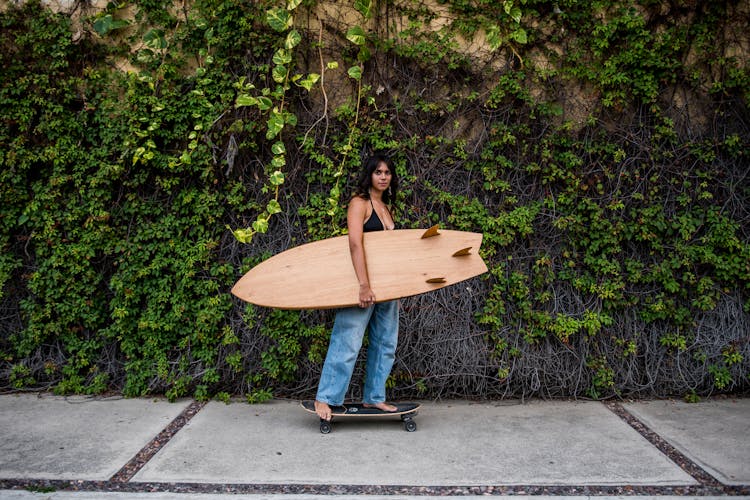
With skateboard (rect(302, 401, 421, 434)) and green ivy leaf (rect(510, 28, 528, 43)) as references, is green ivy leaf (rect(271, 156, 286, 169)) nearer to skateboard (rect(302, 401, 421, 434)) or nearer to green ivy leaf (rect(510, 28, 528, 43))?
skateboard (rect(302, 401, 421, 434))

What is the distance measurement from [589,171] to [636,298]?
904mm

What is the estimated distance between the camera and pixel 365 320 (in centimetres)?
352

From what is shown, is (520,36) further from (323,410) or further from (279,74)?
(323,410)

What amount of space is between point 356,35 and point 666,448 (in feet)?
9.93

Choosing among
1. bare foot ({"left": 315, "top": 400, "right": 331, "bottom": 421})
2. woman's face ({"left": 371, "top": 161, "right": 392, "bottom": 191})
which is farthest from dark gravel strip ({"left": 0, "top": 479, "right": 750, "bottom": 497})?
woman's face ({"left": 371, "top": 161, "right": 392, "bottom": 191})

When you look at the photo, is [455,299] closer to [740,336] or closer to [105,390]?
[740,336]

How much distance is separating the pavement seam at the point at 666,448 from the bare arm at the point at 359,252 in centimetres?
173

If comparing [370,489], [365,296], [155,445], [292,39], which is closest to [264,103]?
[292,39]

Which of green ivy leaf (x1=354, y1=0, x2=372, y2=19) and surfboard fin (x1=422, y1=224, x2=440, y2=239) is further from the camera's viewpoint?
green ivy leaf (x1=354, y1=0, x2=372, y2=19)

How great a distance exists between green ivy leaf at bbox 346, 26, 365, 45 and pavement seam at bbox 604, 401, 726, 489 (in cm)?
284

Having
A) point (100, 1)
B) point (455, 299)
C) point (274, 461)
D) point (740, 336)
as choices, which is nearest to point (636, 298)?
point (740, 336)

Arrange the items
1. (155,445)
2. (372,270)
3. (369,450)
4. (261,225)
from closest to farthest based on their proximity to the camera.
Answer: (369,450)
(155,445)
(372,270)
(261,225)

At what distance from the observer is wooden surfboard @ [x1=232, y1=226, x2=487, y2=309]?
11.4 ft

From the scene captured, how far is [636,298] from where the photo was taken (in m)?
4.18
